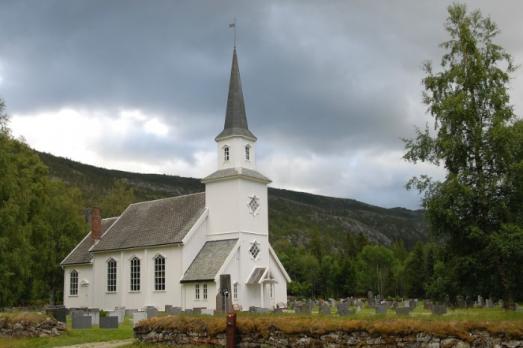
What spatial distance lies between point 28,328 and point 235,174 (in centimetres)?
1996

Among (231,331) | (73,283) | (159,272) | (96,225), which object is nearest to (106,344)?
(231,331)

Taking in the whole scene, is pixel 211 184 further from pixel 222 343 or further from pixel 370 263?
pixel 370 263

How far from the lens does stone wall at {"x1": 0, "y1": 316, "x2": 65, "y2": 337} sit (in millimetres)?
21703

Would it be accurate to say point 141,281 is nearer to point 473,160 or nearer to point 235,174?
point 235,174

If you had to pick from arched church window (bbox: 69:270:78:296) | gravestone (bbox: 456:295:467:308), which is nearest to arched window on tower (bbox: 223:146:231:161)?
arched church window (bbox: 69:270:78:296)

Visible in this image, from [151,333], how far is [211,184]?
2337cm

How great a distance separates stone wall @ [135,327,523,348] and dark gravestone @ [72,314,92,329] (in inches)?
346

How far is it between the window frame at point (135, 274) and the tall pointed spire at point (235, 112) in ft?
A: 33.7

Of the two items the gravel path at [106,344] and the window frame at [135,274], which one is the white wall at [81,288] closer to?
the window frame at [135,274]

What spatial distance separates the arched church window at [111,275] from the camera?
43.8 m

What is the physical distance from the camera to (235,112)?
4231 cm

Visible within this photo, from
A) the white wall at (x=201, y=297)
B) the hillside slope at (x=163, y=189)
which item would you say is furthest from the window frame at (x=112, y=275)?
the hillside slope at (x=163, y=189)

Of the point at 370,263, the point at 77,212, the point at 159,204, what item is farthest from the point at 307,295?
the point at 159,204

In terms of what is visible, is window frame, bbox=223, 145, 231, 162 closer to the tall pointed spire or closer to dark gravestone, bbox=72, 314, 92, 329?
the tall pointed spire
